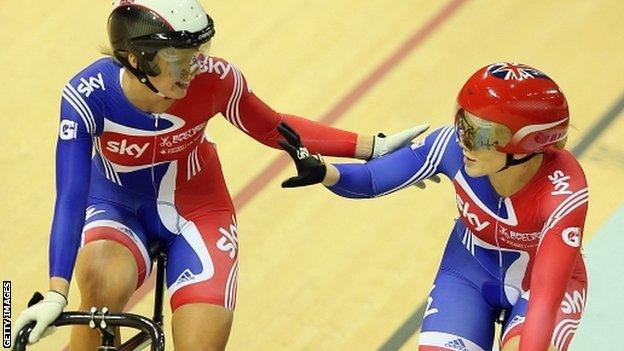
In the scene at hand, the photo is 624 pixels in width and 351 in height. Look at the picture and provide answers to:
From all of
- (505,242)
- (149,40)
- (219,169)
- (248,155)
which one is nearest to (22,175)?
(248,155)

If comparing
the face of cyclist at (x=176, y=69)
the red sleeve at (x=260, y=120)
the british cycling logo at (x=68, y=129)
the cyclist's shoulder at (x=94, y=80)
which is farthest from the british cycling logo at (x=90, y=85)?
the red sleeve at (x=260, y=120)

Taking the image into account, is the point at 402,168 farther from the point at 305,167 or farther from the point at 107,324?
the point at 107,324

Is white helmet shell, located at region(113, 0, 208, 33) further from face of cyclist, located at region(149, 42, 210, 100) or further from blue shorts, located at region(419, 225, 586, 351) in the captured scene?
blue shorts, located at region(419, 225, 586, 351)

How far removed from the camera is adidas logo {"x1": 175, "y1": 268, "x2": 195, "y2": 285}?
493 centimetres

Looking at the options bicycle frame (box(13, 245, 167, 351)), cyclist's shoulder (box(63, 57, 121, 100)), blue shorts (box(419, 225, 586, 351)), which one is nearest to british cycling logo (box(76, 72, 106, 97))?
cyclist's shoulder (box(63, 57, 121, 100))

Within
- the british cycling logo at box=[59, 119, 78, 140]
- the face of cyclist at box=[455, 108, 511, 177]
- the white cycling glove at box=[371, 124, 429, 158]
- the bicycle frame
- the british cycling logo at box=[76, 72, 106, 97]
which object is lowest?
the white cycling glove at box=[371, 124, 429, 158]

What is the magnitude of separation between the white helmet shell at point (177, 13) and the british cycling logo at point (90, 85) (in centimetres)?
34

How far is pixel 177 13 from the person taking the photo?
14.9 feet

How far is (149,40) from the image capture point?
4531 millimetres

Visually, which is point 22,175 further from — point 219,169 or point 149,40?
point 149,40

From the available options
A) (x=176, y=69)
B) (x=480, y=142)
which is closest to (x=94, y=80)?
(x=176, y=69)

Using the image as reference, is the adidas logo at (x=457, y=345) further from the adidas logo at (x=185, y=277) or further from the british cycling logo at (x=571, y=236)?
the adidas logo at (x=185, y=277)

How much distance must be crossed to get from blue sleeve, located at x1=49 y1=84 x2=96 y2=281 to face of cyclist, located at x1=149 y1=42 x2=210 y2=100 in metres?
0.31

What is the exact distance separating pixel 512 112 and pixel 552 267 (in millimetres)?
553
